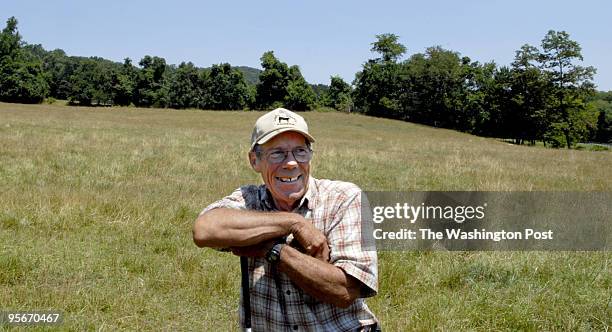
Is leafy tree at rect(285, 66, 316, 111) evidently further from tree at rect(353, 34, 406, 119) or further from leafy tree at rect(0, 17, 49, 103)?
leafy tree at rect(0, 17, 49, 103)

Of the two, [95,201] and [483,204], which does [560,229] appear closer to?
[483,204]

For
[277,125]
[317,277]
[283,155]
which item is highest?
[277,125]

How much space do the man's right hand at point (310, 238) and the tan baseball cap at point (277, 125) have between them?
45 centimetres

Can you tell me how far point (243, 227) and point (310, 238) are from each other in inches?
12.7

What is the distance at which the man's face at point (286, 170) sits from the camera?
2.47m

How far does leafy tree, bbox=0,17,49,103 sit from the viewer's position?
260 feet

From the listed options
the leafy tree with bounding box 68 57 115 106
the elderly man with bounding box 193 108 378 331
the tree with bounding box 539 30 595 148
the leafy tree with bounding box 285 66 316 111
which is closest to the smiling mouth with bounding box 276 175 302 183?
the elderly man with bounding box 193 108 378 331

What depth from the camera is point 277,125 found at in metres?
2.39

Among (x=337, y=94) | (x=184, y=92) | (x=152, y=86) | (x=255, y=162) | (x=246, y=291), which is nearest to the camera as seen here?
(x=246, y=291)

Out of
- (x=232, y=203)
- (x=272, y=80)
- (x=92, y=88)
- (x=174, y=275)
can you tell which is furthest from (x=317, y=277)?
(x=272, y=80)

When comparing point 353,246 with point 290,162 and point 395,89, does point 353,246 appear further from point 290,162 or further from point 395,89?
point 395,89

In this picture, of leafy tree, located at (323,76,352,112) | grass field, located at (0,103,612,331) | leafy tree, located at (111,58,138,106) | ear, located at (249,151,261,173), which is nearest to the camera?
ear, located at (249,151,261,173)

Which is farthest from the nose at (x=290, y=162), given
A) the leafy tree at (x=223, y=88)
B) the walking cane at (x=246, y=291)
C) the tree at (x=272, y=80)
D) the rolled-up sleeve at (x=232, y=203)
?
the leafy tree at (x=223, y=88)

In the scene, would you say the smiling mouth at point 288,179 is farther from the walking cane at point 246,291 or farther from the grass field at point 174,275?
the grass field at point 174,275
